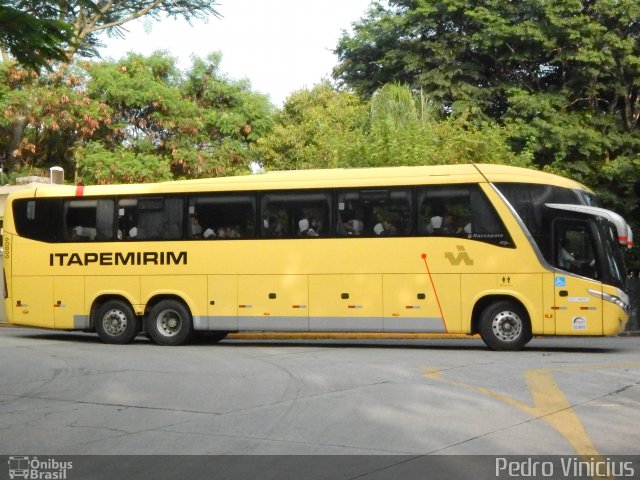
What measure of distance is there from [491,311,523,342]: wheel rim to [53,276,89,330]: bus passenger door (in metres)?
8.64

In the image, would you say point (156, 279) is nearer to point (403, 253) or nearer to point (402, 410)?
point (403, 253)

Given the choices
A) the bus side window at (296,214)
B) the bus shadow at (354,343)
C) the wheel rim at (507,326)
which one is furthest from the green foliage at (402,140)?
the wheel rim at (507,326)

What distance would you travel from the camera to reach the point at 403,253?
64.5ft

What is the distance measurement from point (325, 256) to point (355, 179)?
1.59 meters

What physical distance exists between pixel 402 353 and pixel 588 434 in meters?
9.17

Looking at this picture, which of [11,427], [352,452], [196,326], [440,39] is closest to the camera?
[352,452]

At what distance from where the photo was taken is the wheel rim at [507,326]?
19047mm

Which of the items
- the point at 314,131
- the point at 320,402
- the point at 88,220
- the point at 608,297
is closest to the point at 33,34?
the point at 320,402

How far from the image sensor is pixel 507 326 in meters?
19.1

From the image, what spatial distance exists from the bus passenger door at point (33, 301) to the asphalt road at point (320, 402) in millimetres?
3081

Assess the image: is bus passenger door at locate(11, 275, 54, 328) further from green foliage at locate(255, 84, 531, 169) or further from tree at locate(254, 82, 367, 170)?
tree at locate(254, 82, 367, 170)

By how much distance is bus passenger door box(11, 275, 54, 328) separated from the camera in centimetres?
2220

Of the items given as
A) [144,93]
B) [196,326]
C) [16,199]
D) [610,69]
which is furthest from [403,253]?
[144,93]

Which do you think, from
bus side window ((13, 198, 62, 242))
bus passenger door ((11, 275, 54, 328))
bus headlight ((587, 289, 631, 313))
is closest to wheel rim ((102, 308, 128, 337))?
bus passenger door ((11, 275, 54, 328))
